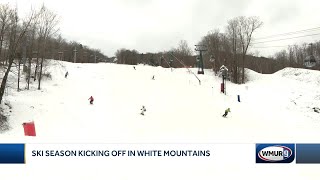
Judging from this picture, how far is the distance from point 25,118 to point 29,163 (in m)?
11.6

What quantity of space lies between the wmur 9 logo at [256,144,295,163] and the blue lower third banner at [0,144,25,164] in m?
8.51

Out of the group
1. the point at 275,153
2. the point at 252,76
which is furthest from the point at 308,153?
the point at 252,76

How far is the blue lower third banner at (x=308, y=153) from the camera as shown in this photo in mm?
9039

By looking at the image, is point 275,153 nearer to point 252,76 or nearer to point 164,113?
point 164,113

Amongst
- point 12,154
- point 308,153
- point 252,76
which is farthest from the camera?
point 252,76

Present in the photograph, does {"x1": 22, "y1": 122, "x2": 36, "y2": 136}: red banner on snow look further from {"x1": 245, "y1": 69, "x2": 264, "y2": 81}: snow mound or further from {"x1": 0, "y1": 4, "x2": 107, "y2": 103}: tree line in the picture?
{"x1": 245, "y1": 69, "x2": 264, "y2": 81}: snow mound

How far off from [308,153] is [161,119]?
13.2m

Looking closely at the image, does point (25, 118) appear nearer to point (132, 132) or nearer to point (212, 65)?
point (132, 132)

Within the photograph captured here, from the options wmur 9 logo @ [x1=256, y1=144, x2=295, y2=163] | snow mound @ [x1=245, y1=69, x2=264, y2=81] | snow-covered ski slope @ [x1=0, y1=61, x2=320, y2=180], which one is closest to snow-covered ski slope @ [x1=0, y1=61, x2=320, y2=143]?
snow-covered ski slope @ [x1=0, y1=61, x2=320, y2=180]

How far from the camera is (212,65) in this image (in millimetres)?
54250

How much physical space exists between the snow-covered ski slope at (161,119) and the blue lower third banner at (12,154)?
39cm

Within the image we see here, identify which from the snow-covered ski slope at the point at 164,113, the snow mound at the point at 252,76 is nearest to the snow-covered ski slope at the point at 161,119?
the snow-covered ski slope at the point at 164,113

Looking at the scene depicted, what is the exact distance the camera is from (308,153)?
914cm

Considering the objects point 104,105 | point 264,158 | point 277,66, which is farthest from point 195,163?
point 277,66
